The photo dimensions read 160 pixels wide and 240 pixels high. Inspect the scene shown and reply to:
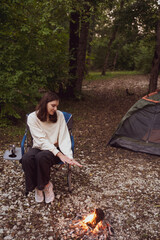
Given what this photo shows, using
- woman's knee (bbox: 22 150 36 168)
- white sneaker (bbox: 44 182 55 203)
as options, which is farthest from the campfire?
woman's knee (bbox: 22 150 36 168)

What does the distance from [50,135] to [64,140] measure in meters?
0.23

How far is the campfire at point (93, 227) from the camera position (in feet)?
8.85

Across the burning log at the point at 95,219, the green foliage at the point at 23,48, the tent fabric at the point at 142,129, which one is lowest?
the burning log at the point at 95,219

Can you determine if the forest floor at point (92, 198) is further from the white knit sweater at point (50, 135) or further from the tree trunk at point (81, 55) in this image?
the tree trunk at point (81, 55)

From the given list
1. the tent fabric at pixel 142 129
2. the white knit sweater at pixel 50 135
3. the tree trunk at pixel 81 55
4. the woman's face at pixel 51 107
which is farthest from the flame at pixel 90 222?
the tree trunk at pixel 81 55

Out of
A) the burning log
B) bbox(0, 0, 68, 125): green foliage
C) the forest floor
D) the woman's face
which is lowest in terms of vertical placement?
the forest floor

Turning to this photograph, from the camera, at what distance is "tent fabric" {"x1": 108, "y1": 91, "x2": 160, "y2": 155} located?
203 inches

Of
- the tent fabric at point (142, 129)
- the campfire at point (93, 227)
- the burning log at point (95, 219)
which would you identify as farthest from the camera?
the tent fabric at point (142, 129)

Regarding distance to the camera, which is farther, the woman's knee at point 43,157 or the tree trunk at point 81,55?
the tree trunk at point 81,55

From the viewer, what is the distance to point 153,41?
371 inches

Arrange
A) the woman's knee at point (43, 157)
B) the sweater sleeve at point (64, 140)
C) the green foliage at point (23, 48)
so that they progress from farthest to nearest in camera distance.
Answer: the green foliage at point (23, 48)
the sweater sleeve at point (64, 140)
the woman's knee at point (43, 157)

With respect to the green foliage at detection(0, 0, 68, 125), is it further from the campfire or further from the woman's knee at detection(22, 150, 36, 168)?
the campfire

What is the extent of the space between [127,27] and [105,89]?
4720 mm

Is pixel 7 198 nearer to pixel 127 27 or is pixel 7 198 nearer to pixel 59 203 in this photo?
pixel 59 203
